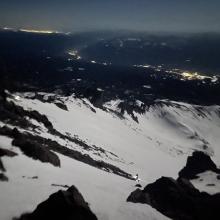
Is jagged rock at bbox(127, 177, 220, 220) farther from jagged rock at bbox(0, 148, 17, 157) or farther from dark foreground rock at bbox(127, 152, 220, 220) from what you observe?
jagged rock at bbox(0, 148, 17, 157)

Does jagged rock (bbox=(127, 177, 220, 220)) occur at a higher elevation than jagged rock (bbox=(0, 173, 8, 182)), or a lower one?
lower

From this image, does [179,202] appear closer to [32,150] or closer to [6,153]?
[32,150]

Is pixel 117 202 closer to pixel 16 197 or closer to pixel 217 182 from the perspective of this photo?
pixel 16 197

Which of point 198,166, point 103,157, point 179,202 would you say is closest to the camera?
point 179,202

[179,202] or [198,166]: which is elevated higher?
[179,202]

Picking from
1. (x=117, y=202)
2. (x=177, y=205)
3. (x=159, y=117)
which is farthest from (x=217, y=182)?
(x=159, y=117)

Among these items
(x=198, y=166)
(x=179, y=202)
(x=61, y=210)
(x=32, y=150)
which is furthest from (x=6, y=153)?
(x=198, y=166)

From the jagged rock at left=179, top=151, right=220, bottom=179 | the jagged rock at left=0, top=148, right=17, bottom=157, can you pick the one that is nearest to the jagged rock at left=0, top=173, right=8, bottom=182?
the jagged rock at left=0, top=148, right=17, bottom=157

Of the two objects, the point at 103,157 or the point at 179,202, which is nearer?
the point at 179,202
